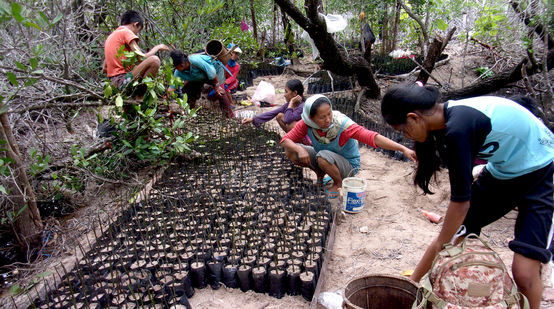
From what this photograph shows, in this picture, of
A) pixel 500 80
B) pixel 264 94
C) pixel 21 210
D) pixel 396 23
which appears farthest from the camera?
pixel 396 23

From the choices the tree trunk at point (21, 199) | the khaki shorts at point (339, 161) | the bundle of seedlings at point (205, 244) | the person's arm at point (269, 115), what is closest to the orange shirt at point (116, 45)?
the bundle of seedlings at point (205, 244)

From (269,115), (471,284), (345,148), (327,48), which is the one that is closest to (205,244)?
(345,148)

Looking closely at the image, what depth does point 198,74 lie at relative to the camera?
208 inches

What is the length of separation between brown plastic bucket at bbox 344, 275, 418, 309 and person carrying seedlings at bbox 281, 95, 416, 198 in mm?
1344

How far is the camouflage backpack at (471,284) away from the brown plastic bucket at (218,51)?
462 cm

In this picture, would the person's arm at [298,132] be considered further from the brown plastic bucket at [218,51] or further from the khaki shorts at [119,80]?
the brown plastic bucket at [218,51]

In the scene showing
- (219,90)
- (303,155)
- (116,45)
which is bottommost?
(303,155)

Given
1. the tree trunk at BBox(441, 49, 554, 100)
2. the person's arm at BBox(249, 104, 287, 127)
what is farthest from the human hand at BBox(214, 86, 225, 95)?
the tree trunk at BBox(441, 49, 554, 100)

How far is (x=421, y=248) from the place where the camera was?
260 centimetres

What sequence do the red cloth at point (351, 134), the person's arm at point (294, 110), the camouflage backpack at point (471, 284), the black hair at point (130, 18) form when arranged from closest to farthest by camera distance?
the camouflage backpack at point (471, 284)
the red cloth at point (351, 134)
the black hair at point (130, 18)
the person's arm at point (294, 110)

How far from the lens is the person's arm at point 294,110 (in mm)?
4074

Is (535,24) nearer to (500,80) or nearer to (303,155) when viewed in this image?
(500,80)

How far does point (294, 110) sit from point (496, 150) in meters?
2.69

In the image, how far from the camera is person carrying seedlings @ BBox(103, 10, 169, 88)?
12.0 ft
